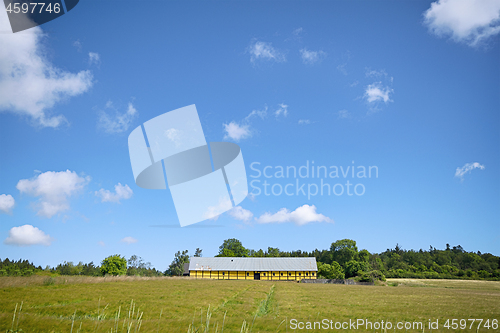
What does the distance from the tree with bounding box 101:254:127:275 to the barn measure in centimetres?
1491

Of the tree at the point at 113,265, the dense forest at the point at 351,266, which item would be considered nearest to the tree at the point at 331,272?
the dense forest at the point at 351,266

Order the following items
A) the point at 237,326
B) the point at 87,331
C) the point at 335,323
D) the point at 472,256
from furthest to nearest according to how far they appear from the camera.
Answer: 1. the point at 472,256
2. the point at 335,323
3. the point at 237,326
4. the point at 87,331

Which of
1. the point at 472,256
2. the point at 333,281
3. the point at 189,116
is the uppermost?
the point at 189,116

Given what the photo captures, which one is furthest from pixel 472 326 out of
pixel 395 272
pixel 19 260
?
pixel 19 260

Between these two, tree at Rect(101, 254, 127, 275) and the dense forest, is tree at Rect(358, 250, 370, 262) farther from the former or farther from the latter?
tree at Rect(101, 254, 127, 275)

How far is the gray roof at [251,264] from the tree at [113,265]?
48.9ft

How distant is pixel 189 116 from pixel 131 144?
3.98 m

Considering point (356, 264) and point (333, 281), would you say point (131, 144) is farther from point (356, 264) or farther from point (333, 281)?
point (356, 264)

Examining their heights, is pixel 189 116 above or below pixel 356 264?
above

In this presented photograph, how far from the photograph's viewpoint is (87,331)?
27.7 feet

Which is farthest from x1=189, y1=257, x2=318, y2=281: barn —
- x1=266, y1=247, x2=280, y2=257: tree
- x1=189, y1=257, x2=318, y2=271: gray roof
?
x1=266, y1=247, x2=280, y2=257: tree

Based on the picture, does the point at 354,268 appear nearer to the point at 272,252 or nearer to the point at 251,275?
the point at 251,275

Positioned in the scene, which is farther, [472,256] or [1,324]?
[472,256]

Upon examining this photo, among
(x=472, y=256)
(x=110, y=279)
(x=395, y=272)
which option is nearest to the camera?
(x=110, y=279)
